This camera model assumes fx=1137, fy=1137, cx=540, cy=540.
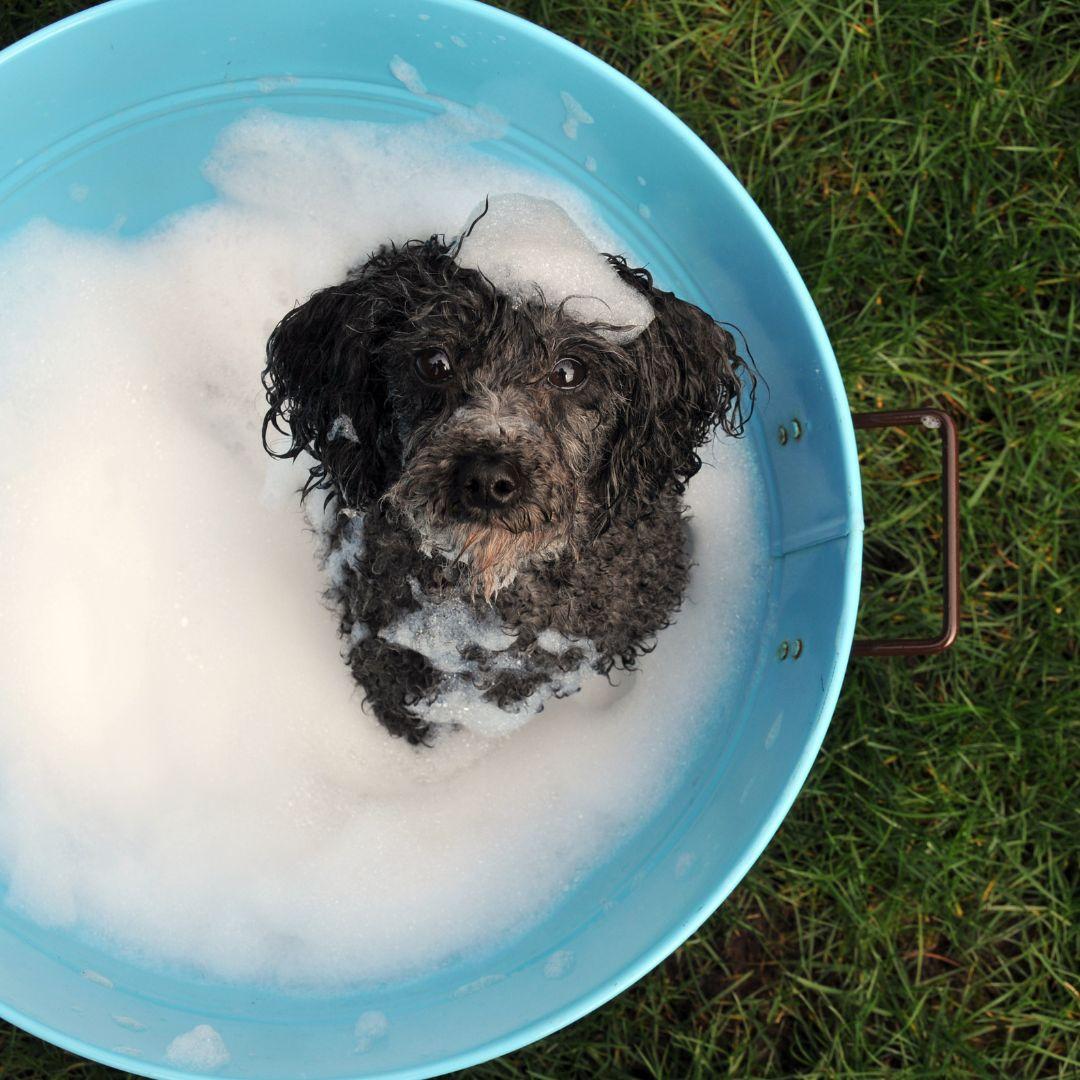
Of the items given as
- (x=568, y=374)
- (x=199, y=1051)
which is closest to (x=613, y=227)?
(x=568, y=374)

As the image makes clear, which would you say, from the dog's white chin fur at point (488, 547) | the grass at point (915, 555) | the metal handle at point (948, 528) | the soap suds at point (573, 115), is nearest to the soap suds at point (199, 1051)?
the grass at point (915, 555)

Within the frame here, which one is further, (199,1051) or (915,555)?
(915,555)

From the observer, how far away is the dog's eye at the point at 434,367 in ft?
6.51

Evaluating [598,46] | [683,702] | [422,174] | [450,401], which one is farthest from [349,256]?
[683,702]

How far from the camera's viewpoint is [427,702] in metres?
→ 2.50

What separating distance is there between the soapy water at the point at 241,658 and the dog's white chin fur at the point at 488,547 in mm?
817

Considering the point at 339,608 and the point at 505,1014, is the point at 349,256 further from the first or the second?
the point at 505,1014

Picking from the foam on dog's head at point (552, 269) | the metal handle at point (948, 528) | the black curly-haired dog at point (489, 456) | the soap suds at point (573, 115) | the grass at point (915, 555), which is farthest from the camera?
the grass at point (915, 555)

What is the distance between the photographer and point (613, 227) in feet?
9.41

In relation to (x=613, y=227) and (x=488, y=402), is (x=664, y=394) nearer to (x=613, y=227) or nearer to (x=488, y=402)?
(x=488, y=402)

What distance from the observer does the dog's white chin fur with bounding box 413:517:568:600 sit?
75.0 inches

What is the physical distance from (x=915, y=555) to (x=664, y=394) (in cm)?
111

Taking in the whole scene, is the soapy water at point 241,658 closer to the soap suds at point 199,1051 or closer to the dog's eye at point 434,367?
the soap suds at point 199,1051

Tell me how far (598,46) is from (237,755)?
2.05 metres
